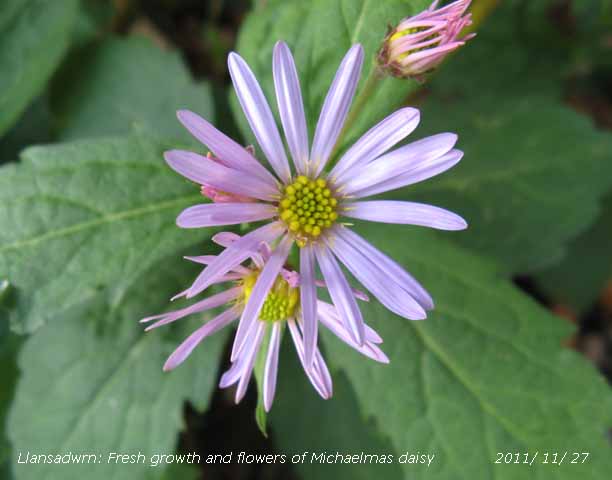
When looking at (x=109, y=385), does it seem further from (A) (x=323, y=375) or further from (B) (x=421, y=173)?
(B) (x=421, y=173)

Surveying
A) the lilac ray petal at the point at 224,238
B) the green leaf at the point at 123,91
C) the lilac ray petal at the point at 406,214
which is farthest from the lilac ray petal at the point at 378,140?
the green leaf at the point at 123,91

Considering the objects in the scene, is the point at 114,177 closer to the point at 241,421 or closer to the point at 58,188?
the point at 58,188

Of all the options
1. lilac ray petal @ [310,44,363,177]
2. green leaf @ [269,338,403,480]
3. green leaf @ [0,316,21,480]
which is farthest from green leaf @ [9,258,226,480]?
lilac ray petal @ [310,44,363,177]

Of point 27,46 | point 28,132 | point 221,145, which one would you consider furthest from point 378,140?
point 28,132

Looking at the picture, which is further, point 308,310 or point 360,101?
point 360,101

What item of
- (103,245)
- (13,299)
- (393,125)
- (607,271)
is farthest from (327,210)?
(607,271)

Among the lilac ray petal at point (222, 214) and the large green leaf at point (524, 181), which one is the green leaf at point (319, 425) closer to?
the large green leaf at point (524, 181)
